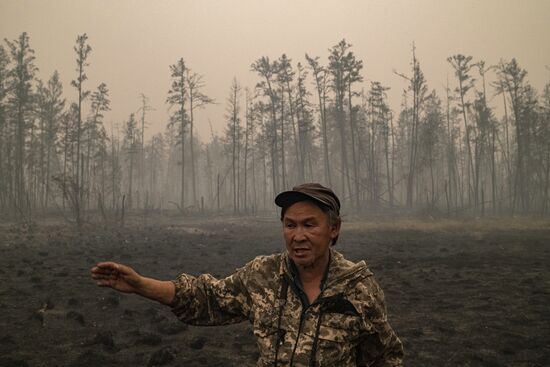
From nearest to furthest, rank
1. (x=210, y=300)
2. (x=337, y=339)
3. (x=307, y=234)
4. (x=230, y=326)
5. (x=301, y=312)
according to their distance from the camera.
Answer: (x=337, y=339) → (x=301, y=312) → (x=307, y=234) → (x=210, y=300) → (x=230, y=326)

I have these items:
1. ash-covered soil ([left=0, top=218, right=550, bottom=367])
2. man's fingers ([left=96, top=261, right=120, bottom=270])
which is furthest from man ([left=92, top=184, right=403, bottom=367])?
ash-covered soil ([left=0, top=218, right=550, bottom=367])

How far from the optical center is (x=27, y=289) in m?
9.77

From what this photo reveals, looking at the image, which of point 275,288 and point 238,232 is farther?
point 238,232

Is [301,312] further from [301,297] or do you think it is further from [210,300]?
[210,300]

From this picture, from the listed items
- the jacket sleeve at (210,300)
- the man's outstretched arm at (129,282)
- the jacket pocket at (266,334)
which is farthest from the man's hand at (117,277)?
the jacket pocket at (266,334)

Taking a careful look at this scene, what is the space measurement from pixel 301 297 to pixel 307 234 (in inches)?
14.4

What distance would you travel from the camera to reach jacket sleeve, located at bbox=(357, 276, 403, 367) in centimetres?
230

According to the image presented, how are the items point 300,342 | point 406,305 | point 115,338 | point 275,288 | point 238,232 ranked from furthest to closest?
point 238,232 → point 406,305 → point 115,338 → point 275,288 → point 300,342

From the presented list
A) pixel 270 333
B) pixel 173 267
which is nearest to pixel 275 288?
pixel 270 333

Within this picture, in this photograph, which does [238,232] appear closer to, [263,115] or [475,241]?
[475,241]

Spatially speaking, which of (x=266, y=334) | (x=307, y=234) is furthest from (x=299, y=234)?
(x=266, y=334)

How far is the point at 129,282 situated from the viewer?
2430mm

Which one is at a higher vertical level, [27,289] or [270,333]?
[270,333]

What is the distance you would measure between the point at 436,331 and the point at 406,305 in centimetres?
169
